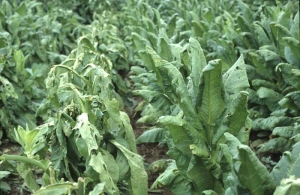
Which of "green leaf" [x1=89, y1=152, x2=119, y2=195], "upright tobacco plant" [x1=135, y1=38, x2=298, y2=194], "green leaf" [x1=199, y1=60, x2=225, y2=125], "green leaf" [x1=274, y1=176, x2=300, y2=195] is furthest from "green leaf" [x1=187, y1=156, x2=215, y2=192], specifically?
"green leaf" [x1=274, y1=176, x2=300, y2=195]

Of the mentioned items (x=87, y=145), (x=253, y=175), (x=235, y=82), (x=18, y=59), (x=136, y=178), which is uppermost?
(x=235, y=82)

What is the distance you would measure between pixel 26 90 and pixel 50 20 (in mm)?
2682

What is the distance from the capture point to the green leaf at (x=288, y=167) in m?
2.44

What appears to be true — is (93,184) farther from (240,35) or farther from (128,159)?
(240,35)

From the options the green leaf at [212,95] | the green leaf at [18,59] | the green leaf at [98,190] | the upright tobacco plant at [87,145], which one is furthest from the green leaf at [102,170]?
the green leaf at [18,59]

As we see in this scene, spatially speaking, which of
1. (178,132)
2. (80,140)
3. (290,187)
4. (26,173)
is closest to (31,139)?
(26,173)

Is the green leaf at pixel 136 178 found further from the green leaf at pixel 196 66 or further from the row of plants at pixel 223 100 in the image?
the green leaf at pixel 196 66

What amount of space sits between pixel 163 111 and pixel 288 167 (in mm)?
2002

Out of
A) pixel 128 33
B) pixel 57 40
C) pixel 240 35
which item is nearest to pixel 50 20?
pixel 57 40

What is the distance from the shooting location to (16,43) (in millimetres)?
6562

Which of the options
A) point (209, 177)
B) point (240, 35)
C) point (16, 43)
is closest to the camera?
point (209, 177)

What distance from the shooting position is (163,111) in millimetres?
4379

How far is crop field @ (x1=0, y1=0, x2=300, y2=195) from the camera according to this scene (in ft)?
9.51

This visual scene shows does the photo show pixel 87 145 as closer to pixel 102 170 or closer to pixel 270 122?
pixel 102 170
